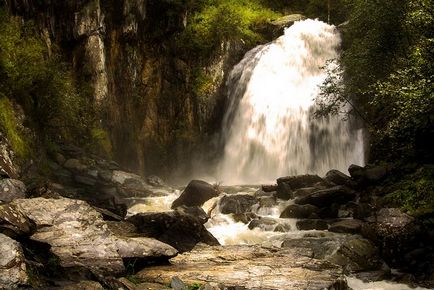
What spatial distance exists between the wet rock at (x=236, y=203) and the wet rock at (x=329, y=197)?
2.52 m

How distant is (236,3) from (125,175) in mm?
17717

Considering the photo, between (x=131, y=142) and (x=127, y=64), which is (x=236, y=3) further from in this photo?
(x=131, y=142)

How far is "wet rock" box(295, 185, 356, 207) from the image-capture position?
17.5 m

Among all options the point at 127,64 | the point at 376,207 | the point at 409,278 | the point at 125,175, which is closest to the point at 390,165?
the point at 376,207

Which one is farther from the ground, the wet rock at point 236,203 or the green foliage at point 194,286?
the wet rock at point 236,203

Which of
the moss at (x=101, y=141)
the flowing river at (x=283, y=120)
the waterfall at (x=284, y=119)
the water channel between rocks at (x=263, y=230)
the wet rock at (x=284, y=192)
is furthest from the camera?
the waterfall at (x=284, y=119)

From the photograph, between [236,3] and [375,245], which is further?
[236,3]

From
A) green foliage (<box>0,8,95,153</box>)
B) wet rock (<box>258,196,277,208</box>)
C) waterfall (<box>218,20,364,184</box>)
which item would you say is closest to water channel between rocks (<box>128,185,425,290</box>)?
wet rock (<box>258,196,277,208</box>)

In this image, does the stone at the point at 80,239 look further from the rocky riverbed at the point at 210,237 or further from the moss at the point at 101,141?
the moss at the point at 101,141

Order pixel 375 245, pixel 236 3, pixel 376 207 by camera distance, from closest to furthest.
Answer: pixel 375 245 → pixel 376 207 → pixel 236 3

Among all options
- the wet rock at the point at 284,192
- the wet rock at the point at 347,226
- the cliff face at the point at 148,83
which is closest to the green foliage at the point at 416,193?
the wet rock at the point at 347,226

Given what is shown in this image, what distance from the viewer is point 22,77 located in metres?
17.6

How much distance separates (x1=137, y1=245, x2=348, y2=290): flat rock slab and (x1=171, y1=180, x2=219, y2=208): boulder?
669cm

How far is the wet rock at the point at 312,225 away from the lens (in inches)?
621
